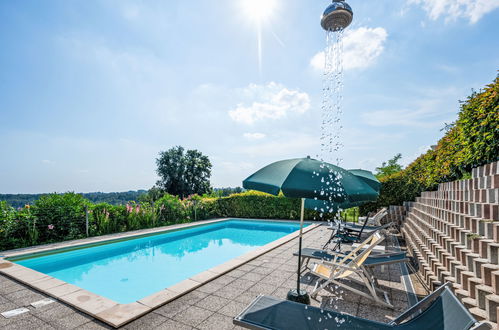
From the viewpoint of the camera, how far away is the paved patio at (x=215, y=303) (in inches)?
109

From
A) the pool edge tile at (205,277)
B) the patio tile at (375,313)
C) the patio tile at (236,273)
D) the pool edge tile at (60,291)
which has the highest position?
the patio tile at (375,313)

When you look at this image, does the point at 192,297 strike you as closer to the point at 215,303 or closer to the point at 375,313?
the point at 215,303

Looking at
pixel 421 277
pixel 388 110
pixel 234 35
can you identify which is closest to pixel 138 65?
pixel 234 35

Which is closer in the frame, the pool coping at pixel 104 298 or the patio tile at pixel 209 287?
the pool coping at pixel 104 298

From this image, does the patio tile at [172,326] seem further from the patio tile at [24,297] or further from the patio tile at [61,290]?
the patio tile at [24,297]

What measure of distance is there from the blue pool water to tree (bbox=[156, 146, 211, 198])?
87.8 ft

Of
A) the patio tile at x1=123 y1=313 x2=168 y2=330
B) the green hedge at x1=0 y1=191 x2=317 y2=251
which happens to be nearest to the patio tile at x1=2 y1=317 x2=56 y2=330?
the patio tile at x1=123 y1=313 x2=168 y2=330

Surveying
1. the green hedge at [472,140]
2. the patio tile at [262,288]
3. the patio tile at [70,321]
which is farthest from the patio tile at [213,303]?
the green hedge at [472,140]

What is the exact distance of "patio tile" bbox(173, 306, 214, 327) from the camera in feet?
9.16

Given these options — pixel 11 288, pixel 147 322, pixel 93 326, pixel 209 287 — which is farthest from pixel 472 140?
pixel 11 288

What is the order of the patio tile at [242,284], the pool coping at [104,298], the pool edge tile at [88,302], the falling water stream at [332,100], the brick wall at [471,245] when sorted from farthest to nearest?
the falling water stream at [332,100] → the patio tile at [242,284] → the pool edge tile at [88,302] → the pool coping at [104,298] → the brick wall at [471,245]

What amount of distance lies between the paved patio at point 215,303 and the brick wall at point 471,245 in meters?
0.78

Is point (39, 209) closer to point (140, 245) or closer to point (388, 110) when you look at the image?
point (140, 245)

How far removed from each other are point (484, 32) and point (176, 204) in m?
12.3
